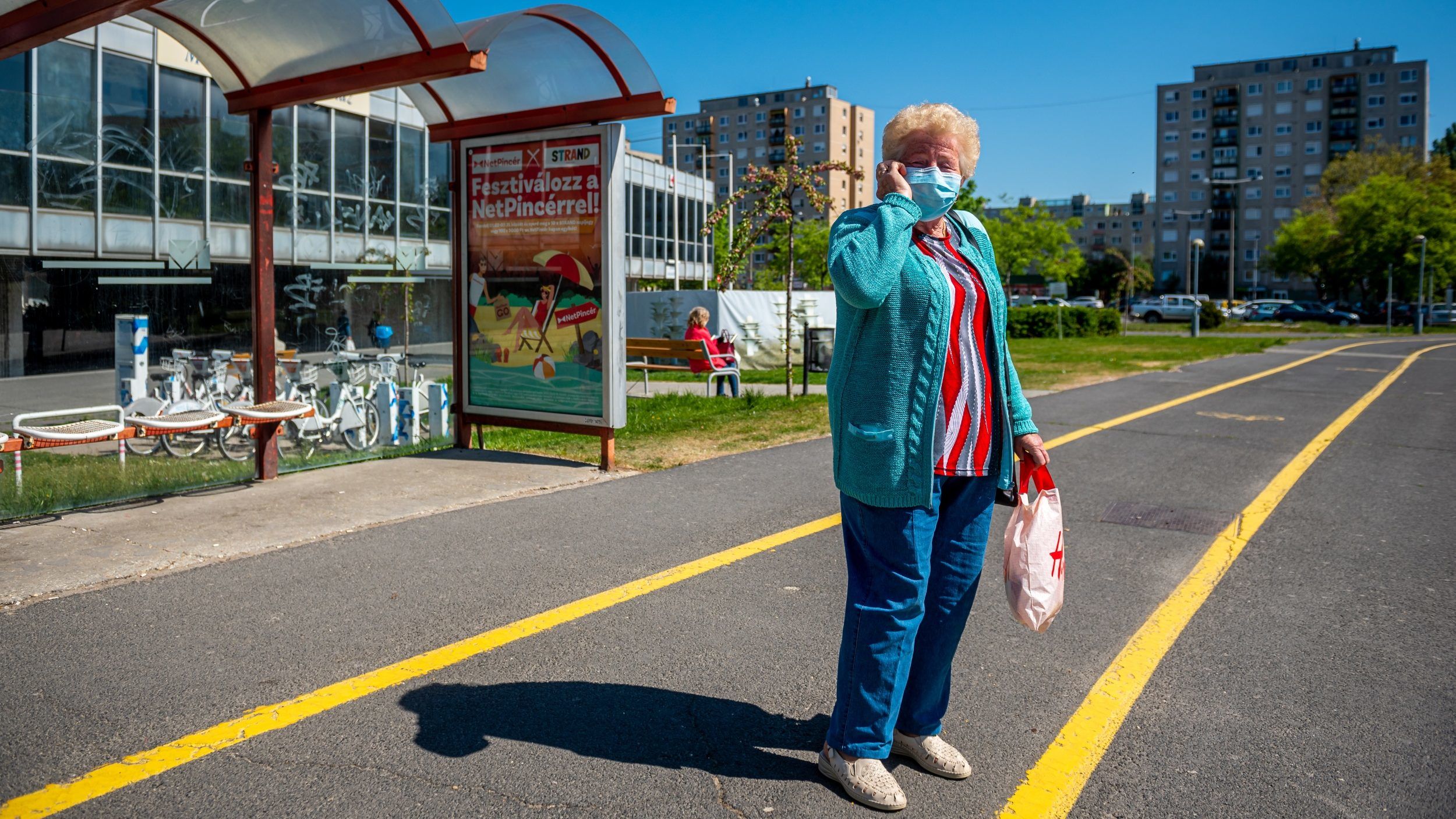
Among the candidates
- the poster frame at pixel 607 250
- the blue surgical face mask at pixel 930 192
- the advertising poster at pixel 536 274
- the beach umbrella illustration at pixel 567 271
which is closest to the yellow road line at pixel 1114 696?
the blue surgical face mask at pixel 930 192

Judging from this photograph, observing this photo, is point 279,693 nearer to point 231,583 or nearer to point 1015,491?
point 231,583

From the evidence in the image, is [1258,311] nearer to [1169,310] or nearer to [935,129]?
[1169,310]

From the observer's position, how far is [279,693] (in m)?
3.67

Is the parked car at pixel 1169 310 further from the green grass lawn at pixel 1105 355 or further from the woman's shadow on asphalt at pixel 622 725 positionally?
the woman's shadow on asphalt at pixel 622 725

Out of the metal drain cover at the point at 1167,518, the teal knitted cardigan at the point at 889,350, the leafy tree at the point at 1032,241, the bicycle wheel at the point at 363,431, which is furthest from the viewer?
the leafy tree at the point at 1032,241

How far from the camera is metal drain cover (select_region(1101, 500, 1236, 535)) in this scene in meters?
6.55

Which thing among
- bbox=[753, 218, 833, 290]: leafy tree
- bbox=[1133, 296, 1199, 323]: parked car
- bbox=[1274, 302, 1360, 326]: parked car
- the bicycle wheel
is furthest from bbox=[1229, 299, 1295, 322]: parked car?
the bicycle wheel

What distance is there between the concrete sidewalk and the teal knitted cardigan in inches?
156

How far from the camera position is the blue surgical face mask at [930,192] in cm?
282

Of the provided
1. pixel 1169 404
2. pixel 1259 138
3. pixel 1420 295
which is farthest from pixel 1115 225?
pixel 1169 404

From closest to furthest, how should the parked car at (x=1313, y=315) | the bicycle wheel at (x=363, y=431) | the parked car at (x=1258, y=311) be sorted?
the bicycle wheel at (x=363, y=431)
the parked car at (x=1313, y=315)
the parked car at (x=1258, y=311)

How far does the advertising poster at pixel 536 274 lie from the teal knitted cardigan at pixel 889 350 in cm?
574

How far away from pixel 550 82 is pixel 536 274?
4.90 feet

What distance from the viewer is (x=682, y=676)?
12.7ft
